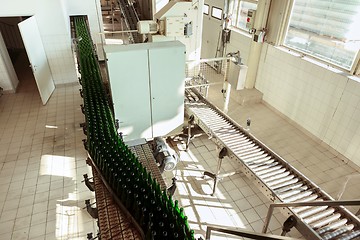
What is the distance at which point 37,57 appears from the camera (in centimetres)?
591

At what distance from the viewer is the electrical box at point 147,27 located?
4.12 m

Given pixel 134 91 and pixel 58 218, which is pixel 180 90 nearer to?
pixel 134 91

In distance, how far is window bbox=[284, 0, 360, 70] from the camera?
13.7 feet

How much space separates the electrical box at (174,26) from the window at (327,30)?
8.62ft

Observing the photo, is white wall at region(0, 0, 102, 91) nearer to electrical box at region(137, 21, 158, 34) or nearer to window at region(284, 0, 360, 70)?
electrical box at region(137, 21, 158, 34)

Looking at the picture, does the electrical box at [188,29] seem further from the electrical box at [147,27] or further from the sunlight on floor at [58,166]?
the sunlight on floor at [58,166]

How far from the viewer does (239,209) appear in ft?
11.5

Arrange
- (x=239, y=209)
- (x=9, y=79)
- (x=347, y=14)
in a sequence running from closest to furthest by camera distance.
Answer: (x=239, y=209) < (x=347, y=14) < (x=9, y=79)

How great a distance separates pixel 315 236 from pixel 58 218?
3103 mm

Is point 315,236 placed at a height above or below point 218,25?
below

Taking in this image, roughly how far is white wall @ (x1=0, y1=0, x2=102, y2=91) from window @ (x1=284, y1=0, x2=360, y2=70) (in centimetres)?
564

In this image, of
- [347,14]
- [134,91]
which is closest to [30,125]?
[134,91]

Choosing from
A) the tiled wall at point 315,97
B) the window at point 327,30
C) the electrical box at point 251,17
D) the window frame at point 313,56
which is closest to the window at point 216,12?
the electrical box at point 251,17

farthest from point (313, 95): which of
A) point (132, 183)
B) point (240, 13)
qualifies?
point (132, 183)
